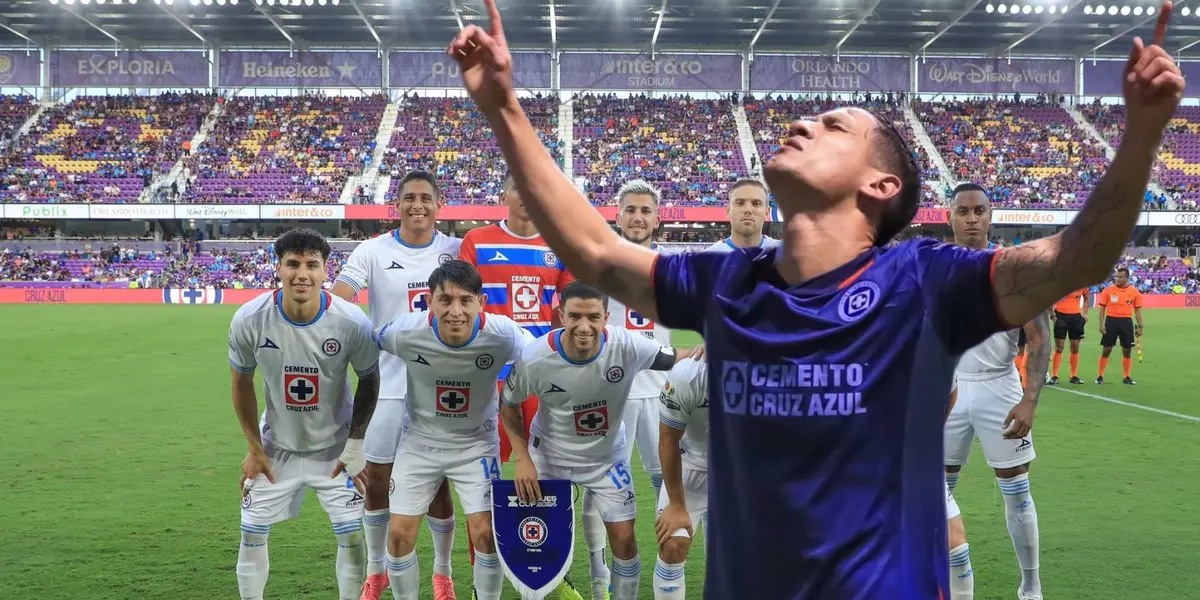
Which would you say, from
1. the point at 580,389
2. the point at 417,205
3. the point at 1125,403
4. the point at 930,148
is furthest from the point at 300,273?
the point at 930,148

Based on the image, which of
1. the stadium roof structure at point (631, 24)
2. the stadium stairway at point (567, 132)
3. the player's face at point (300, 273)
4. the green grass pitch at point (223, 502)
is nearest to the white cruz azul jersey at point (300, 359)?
the player's face at point (300, 273)

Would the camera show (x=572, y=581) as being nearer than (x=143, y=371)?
Yes

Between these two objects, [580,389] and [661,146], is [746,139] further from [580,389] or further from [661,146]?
[580,389]

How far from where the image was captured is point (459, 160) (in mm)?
43531

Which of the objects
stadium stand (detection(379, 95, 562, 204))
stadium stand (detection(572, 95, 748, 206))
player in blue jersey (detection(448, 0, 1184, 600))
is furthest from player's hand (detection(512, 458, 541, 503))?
stadium stand (detection(379, 95, 562, 204))

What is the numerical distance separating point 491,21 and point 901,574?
1215 mm

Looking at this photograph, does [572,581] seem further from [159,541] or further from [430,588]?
[159,541]

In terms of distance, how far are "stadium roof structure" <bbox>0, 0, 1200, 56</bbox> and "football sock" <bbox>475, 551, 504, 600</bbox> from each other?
3674 cm

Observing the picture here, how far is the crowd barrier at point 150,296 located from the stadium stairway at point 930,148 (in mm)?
10045

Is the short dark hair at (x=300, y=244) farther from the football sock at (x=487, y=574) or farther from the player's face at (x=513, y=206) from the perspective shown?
the football sock at (x=487, y=574)

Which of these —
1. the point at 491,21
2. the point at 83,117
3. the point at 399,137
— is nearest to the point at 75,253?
the point at 83,117

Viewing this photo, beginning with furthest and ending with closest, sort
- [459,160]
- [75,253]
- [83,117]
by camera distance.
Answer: [83,117], [459,160], [75,253]

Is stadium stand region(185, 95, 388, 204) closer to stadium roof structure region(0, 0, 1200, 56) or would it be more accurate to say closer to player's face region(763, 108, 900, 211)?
stadium roof structure region(0, 0, 1200, 56)

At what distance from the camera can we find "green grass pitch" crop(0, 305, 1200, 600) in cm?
536
